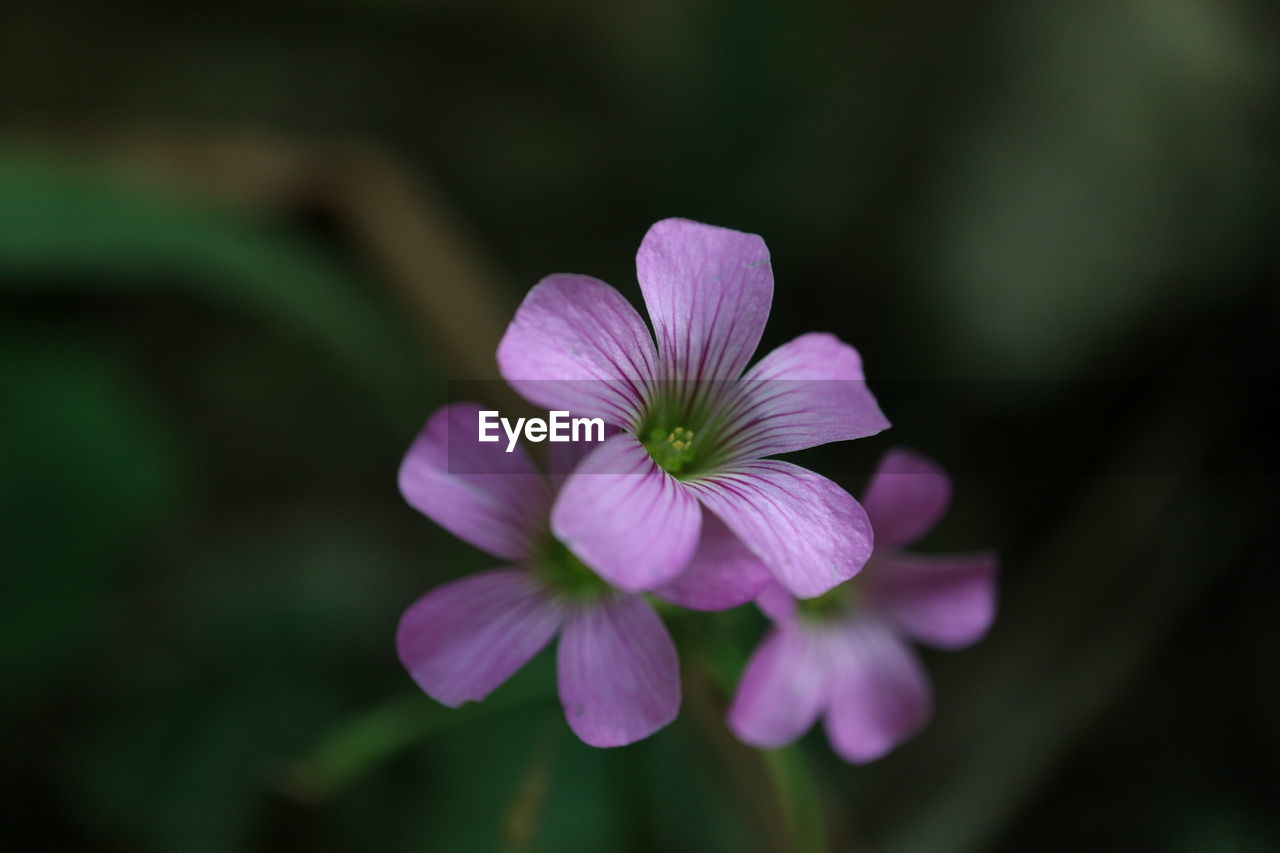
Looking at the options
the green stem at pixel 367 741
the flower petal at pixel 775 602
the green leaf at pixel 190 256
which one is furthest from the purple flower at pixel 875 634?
the green leaf at pixel 190 256

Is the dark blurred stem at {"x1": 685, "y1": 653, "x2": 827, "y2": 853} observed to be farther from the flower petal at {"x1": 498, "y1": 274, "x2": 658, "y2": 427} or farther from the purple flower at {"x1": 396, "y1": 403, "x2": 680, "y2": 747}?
the flower petal at {"x1": 498, "y1": 274, "x2": 658, "y2": 427}

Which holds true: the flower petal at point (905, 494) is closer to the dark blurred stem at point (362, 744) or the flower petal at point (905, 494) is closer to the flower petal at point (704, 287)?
the flower petal at point (704, 287)

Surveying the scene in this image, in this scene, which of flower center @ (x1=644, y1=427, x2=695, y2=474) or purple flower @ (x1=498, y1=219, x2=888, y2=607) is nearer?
purple flower @ (x1=498, y1=219, x2=888, y2=607)

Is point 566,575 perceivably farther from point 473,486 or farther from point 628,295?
point 628,295

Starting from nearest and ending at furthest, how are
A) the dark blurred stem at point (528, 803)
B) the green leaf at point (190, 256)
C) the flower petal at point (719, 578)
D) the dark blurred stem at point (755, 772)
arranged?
1. the flower petal at point (719, 578)
2. the dark blurred stem at point (528, 803)
3. the dark blurred stem at point (755, 772)
4. the green leaf at point (190, 256)

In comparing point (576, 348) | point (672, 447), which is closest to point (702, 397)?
point (672, 447)

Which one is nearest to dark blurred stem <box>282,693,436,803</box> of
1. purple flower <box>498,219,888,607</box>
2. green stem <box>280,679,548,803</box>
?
green stem <box>280,679,548,803</box>
